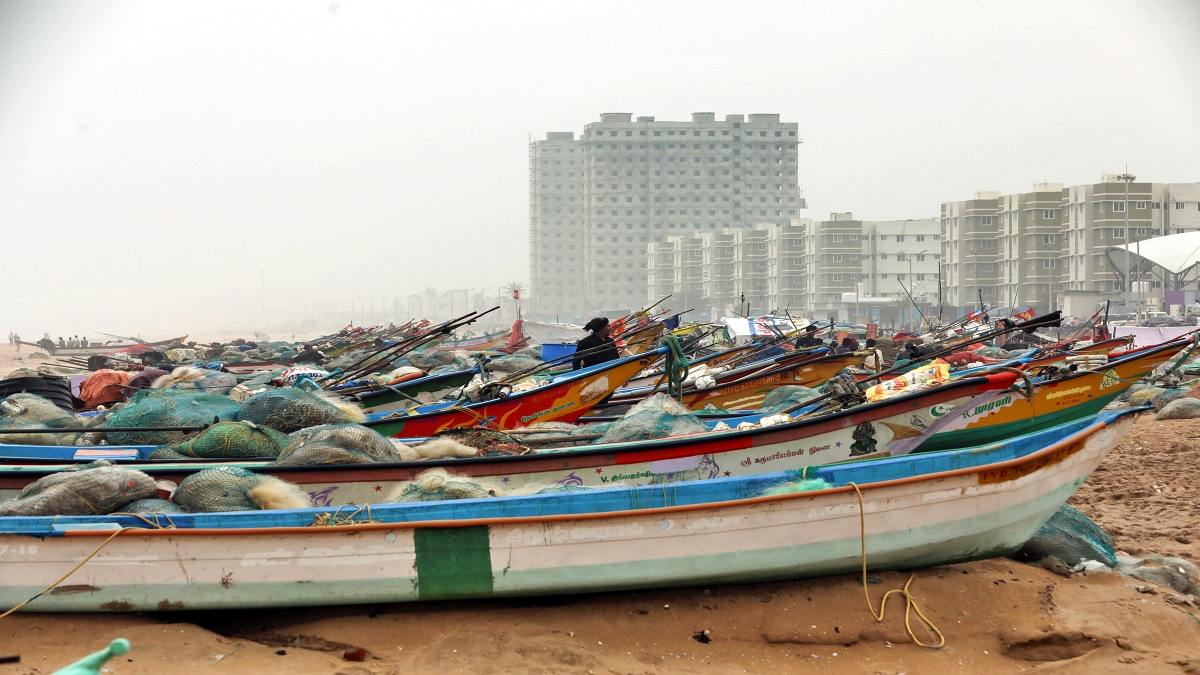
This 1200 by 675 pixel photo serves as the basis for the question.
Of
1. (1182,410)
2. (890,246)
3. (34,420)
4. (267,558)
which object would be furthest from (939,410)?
(890,246)

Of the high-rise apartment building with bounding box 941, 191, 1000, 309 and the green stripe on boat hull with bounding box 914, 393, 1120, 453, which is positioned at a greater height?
the high-rise apartment building with bounding box 941, 191, 1000, 309

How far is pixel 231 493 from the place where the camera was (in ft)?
18.2

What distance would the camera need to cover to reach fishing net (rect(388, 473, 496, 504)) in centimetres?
583

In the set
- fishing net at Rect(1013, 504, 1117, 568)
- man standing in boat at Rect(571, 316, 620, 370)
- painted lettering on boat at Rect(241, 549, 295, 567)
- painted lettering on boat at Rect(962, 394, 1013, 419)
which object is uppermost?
man standing in boat at Rect(571, 316, 620, 370)

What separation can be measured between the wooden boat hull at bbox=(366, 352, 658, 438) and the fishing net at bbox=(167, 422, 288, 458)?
5.34ft

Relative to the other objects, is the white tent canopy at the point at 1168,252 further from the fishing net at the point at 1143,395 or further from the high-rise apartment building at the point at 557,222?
the high-rise apartment building at the point at 557,222

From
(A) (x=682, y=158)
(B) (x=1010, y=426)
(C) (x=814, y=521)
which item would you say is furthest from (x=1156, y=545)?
(A) (x=682, y=158)

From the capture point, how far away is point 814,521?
16.4 ft

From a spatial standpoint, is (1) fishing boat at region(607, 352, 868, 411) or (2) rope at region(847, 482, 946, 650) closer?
(2) rope at region(847, 482, 946, 650)

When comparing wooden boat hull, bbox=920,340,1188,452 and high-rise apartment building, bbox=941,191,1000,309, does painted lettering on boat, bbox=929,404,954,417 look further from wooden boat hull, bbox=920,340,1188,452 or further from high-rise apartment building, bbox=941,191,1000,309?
high-rise apartment building, bbox=941,191,1000,309

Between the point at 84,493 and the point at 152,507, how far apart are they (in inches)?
16.5

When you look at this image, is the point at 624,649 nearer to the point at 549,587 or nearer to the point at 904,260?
the point at 549,587

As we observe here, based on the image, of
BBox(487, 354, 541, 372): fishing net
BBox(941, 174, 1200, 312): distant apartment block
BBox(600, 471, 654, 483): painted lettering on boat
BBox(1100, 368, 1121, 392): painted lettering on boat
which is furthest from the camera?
BBox(941, 174, 1200, 312): distant apartment block

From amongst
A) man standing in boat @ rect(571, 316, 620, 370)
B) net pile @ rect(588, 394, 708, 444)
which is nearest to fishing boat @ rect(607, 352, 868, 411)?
man standing in boat @ rect(571, 316, 620, 370)
